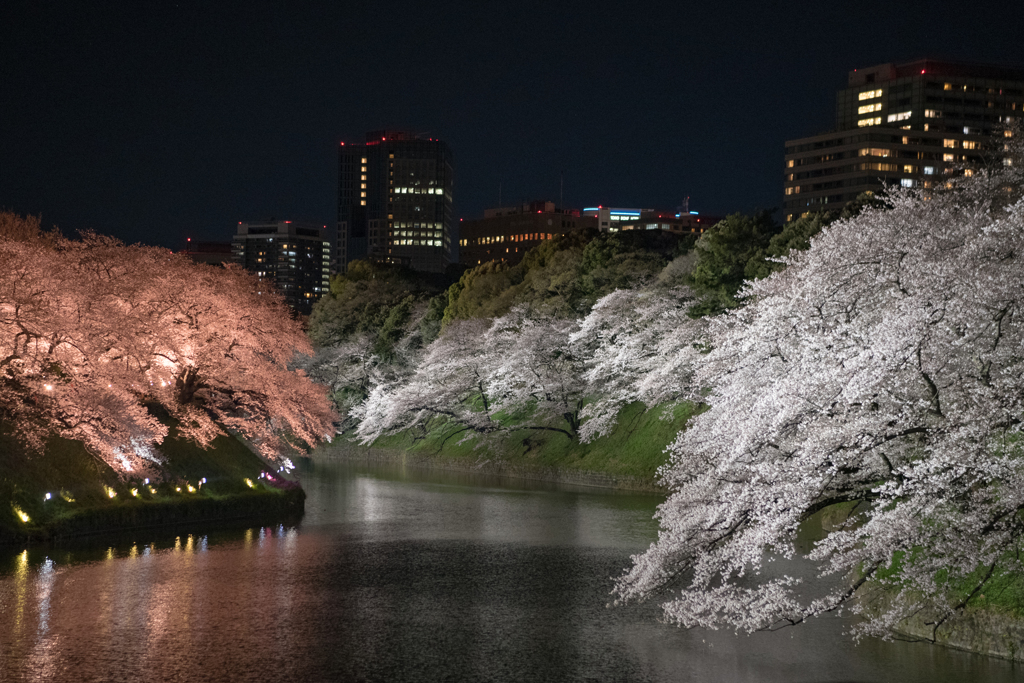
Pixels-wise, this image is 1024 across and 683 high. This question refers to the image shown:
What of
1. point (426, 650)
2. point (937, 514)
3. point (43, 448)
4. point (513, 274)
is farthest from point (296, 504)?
point (513, 274)

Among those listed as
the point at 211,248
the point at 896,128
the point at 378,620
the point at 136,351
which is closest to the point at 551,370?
the point at 136,351

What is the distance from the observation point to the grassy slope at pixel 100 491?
2331 centimetres

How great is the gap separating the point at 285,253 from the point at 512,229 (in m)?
55.2

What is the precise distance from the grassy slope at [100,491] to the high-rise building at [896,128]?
9760 cm

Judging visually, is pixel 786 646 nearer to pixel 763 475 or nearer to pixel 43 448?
pixel 763 475

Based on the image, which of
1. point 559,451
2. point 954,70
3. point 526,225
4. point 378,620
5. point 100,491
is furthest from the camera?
Result: point 526,225

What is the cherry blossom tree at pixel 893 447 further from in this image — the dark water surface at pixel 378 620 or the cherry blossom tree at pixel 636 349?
the cherry blossom tree at pixel 636 349

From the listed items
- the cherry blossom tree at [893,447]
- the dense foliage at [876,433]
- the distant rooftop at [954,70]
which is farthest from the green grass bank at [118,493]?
the distant rooftop at [954,70]

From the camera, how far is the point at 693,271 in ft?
133

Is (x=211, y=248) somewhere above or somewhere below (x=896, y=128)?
below

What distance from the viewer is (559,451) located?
4588 centimetres

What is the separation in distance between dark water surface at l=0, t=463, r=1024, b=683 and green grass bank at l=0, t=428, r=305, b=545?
3.34 feet

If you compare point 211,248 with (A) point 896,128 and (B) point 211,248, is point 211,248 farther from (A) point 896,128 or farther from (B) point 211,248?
(A) point 896,128

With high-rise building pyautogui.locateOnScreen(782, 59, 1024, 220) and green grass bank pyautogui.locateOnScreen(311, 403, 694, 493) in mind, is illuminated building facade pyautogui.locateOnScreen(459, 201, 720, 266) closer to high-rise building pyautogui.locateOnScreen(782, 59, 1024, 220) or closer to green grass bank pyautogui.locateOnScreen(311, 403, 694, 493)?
high-rise building pyautogui.locateOnScreen(782, 59, 1024, 220)
